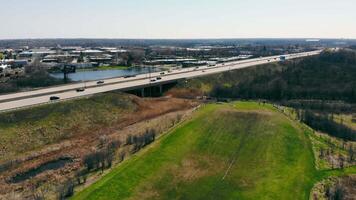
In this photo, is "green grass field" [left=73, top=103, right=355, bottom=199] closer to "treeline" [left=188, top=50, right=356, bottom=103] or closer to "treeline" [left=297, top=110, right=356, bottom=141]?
"treeline" [left=297, top=110, right=356, bottom=141]

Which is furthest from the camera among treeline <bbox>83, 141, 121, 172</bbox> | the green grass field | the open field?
treeline <bbox>83, 141, 121, 172</bbox>

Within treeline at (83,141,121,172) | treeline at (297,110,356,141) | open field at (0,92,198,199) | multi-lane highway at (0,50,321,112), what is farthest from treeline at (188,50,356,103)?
treeline at (83,141,121,172)

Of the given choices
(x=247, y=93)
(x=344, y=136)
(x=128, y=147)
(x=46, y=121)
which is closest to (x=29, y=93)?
(x=46, y=121)

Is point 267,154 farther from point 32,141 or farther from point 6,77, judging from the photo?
point 6,77

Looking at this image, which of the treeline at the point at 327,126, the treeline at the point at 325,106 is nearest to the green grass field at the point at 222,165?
the treeline at the point at 327,126

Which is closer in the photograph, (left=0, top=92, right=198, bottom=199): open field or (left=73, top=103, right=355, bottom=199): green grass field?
(left=73, top=103, right=355, bottom=199): green grass field

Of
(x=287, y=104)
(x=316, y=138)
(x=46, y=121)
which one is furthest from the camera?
(x=287, y=104)

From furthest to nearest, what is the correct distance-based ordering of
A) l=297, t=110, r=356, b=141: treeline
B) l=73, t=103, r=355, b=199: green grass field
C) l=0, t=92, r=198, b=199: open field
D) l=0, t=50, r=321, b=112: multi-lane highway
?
l=0, t=50, r=321, b=112: multi-lane highway, l=297, t=110, r=356, b=141: treeline, l=0, t=92, r=198, b=199: open field, l=73, t=103, r=355, b=199: green grass field
